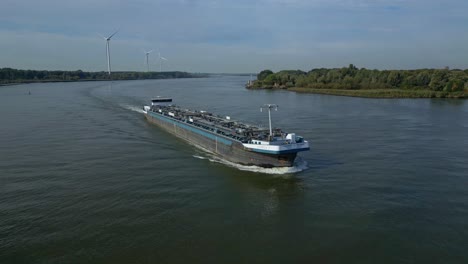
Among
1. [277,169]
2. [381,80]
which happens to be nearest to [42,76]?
[381,80]

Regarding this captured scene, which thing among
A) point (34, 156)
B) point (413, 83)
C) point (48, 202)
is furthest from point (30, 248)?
point (413, 83)

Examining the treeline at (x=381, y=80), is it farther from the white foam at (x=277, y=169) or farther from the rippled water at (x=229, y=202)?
the white foam at (x=277, y=169)

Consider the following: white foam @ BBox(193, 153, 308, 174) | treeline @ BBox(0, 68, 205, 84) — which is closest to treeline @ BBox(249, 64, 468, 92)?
white foam @ BBox(193, 153, 308, 174)

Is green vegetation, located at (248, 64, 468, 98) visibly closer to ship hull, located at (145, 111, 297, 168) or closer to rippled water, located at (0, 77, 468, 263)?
rippled water, located at (0, 77, 468, 263)

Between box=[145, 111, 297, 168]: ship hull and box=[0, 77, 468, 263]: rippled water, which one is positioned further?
box=[145, 111, 297, 168]: ship hull

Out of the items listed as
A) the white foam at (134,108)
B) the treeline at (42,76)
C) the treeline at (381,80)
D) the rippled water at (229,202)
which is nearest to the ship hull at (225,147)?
the rippled water at (229,202)

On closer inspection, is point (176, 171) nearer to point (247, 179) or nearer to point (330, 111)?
point (247, 179)
